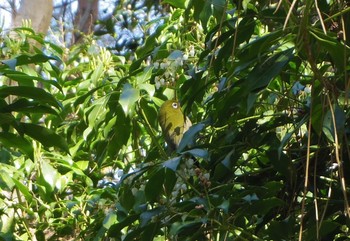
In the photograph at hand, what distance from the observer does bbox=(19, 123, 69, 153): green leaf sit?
3.82 ft

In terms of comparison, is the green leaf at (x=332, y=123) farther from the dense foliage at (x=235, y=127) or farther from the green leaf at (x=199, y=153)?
the green leaf at (x=199, y=153)

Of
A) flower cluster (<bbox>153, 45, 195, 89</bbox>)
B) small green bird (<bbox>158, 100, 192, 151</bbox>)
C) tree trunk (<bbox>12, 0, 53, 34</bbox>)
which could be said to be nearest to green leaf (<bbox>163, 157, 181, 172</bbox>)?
small green bird (<bbox>158, 100, 192, 151</bbox>)

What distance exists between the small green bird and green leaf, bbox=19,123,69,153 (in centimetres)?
16

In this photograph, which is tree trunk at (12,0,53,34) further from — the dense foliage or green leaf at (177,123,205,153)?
green leaf at (177,123,205,153)

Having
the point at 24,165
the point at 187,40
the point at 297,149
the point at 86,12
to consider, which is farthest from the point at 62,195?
the point at 86,12

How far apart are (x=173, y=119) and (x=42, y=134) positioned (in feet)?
0.64

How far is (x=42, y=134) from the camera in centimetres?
117

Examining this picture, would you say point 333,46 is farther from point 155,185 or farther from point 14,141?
point 14,141

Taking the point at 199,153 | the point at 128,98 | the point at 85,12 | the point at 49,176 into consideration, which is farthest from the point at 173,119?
the point at 85,12

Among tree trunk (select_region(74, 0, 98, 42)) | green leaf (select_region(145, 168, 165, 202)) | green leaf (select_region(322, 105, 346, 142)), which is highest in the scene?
tree trunk (select_region(74, 0, 98, 42))

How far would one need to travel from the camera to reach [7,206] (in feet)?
5.70

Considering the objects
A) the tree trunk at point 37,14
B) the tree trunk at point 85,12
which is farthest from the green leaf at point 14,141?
the tree trunk at point 85,12

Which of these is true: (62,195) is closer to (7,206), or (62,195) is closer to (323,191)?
(7,206)

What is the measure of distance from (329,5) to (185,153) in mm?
311
